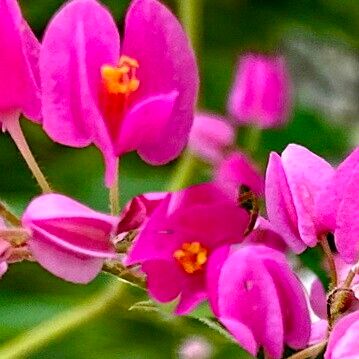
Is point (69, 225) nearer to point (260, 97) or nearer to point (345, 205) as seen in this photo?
point (345, 205)

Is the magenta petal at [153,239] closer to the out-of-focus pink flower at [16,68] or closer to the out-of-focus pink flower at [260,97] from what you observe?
the out-of-focus pink flower at [16,68]

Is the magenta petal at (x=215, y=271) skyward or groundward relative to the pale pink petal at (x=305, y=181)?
groundward

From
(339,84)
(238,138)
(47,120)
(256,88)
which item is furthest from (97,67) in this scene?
(339,84)

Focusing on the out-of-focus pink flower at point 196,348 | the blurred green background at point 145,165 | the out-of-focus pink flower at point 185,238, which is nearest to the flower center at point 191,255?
the out-of-focus pink flower at point 185,238

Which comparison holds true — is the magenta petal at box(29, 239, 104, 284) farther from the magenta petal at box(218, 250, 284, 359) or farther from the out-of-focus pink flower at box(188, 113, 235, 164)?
the out-of-focus pink flower at box(188, 113, 235, 164)

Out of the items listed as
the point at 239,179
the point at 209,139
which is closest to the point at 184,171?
the point at 209,139

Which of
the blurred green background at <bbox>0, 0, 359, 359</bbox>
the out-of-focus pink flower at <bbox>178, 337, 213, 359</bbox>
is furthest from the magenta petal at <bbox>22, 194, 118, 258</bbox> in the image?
the out-of-focus pink flower at <bbox>178, 337, 213, 359</bbox>

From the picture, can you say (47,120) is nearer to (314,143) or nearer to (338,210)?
(338,210)
